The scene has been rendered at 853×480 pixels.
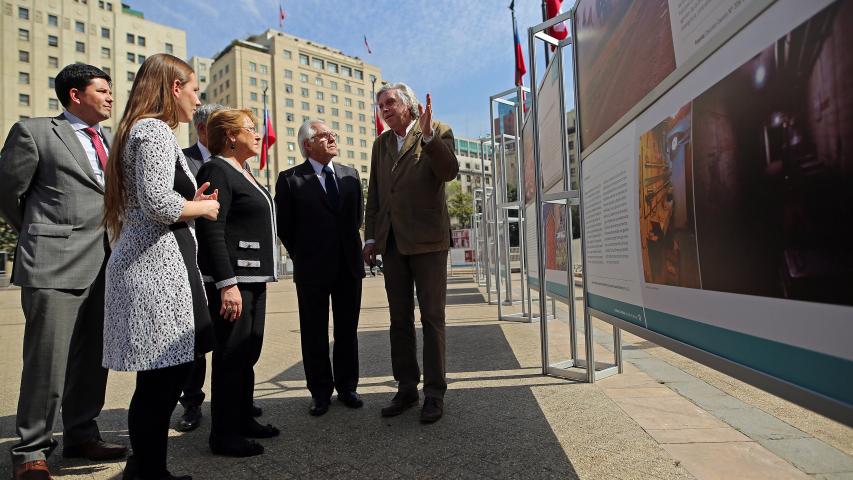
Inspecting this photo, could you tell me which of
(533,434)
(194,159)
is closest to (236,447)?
(533,434)

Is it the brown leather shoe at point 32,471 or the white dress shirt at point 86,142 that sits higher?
the white dress shirt at point 86,142

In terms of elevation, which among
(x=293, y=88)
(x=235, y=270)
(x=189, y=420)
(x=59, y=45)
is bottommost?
(x=189, y=420)

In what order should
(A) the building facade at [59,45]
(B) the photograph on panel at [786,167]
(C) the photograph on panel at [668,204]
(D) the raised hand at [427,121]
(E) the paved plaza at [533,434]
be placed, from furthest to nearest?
(A) the building facade at [59,45] → (D) the raised hand at [427,121] → (E) the paved plaza at [533,434] → (C) the photograph on panel at [668,204] → (B) the photograph on panel at [786,167]

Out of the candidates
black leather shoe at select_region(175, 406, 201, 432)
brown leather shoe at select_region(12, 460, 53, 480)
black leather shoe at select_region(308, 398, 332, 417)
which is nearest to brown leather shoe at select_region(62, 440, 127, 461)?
brown leather shoe at select_region(12, 460, 53, 480)

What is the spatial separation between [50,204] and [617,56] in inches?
120

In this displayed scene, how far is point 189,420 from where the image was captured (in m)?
3.25

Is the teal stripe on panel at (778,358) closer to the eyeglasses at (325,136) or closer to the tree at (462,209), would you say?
the eyeglasses at (325,136)

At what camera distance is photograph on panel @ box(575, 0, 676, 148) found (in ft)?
6.62

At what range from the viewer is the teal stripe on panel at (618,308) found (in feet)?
7.98

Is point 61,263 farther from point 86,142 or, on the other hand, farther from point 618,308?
point 618,308

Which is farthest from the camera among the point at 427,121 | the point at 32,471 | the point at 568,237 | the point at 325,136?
the point at 568,237

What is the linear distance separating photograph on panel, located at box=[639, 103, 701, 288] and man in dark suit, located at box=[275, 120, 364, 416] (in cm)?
209

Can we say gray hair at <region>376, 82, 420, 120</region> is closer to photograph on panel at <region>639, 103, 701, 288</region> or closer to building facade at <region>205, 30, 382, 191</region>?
photograph on panel at <region>639, 103, 701, 288</region>

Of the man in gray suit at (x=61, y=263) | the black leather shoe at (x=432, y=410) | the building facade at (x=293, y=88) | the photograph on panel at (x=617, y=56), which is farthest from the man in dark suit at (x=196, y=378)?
the building facade at (x=293, y=88)
